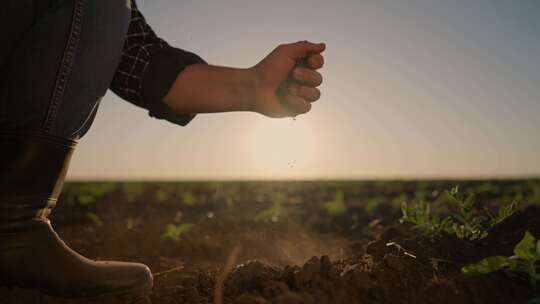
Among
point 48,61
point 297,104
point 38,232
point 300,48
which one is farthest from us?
point 297,104

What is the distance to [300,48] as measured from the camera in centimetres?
190

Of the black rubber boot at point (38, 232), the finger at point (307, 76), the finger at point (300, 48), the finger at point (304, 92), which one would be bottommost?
the black rubber boot at point (38, 232)

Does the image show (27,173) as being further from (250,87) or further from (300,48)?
(300,48)

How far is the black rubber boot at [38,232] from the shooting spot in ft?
4.99

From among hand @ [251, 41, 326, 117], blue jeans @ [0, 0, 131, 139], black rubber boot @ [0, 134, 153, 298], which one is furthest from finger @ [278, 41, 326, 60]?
black rubber boot @ [0, 134, 153, 298]

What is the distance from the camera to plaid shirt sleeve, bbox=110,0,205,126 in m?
2.03

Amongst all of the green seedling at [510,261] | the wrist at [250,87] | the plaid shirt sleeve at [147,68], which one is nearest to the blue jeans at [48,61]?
the plaid shirt sleeve at [147,68]

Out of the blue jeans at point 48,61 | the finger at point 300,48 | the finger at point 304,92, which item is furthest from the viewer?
the finger at point 304,92

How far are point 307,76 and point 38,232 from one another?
116 cm

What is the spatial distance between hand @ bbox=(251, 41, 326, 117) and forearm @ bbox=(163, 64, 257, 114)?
48mm

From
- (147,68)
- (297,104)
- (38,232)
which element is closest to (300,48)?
(297,104)

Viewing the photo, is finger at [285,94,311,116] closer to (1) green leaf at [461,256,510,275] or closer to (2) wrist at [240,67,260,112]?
(2) wrist at [240,67,260,112]

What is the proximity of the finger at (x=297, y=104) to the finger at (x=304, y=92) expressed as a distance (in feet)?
0.06

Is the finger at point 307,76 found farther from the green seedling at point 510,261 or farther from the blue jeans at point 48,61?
Answer: the green seedling at point 510,261
